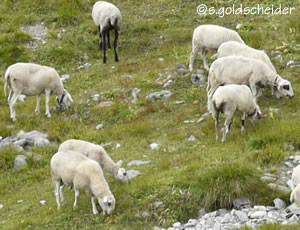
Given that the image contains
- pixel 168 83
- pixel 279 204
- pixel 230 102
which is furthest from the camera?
pixel 168 83

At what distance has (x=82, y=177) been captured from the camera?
9.12m

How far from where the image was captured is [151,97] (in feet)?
47.0

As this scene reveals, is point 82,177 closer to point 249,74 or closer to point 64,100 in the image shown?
point 249,74

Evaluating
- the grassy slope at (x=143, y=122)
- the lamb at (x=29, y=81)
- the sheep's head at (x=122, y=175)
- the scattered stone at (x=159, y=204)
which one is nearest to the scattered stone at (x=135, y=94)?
the grassy slope at (x=143, y=122)

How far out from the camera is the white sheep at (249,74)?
40.9 ft

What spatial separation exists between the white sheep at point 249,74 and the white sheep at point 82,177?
418cm

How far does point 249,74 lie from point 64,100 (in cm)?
516

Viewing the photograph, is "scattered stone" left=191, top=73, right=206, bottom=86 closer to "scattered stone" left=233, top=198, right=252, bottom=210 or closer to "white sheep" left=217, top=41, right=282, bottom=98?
"white sheep" left=217, top=41, right=282, bottom=98

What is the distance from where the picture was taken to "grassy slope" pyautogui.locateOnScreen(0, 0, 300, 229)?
905 cm

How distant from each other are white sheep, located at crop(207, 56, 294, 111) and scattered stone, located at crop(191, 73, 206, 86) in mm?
1994

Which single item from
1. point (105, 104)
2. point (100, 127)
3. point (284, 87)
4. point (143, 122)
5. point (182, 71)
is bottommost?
point (100, 127)

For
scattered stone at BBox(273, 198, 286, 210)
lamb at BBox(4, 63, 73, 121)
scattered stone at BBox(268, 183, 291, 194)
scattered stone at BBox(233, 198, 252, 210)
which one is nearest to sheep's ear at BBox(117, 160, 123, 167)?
scattered stone at BBox(233, 198, 252, 210)

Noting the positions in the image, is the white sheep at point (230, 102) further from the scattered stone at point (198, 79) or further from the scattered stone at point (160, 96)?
the scattered stone at point (198, 79)

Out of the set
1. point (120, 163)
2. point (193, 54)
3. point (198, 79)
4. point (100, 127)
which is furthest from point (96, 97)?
point (120, 163)
